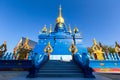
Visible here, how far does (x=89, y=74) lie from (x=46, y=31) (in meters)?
25.1

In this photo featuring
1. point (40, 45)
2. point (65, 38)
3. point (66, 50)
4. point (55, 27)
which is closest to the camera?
point (66, 50)

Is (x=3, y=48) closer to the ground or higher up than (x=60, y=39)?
closer to the ground

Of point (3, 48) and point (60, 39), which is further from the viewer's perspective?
point (60, 39)

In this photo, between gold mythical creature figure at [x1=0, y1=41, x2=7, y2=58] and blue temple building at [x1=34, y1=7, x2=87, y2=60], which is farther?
blue temple building at [x1=34, y1=7, x2=87, y2=60]

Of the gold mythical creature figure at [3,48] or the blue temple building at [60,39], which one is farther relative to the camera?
the blue temple building at [60,39]

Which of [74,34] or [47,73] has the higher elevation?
[74,34]

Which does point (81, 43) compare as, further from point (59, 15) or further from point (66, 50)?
point (59, 15)

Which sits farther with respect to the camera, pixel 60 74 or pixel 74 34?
pixel 74 34

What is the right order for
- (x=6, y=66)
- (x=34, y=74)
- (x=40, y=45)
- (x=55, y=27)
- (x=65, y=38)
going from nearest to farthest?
(x=34, y=74), (x=6, y=66), (x=40, y=45), (x=65, y=38), (x=55, y=27)

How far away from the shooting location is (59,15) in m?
35.6

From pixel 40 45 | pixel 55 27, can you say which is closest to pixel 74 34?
pixel 55 27

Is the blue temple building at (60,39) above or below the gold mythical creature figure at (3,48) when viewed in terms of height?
above

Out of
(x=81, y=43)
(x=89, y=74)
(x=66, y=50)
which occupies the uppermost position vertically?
(x=81, y=43)

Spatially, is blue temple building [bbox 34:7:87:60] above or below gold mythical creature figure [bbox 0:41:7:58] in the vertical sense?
above
